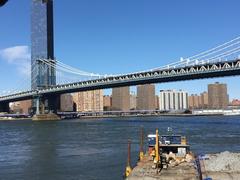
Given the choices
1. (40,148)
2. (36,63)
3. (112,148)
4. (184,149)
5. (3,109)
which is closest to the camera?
(184,149)

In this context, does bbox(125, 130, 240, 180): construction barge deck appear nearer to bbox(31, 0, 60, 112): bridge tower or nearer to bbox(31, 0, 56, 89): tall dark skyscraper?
bbox(31, 0, 60, 112): bridge tower

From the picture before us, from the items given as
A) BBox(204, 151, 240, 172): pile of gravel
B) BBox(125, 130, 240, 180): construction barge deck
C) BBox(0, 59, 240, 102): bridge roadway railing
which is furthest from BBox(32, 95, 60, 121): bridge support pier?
BBox(204, 151, 240, 172): pile of gravel

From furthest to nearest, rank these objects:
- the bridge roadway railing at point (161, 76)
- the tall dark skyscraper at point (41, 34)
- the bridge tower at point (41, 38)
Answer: the tall dark skyscraper at point (41, 34)
the bridge tower at point (41, 38)
the bridge roadway railing at point (161, 76)

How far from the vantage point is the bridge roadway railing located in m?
89.4

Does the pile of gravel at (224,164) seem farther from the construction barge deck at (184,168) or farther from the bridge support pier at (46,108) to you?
the bridge support pier at (46,108)

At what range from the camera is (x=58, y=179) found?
25.4 meters

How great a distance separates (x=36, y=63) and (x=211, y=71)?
99760mm

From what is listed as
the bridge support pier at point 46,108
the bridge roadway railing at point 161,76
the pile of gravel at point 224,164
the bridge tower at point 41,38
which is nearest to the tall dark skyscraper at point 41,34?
the bridge tower at point 41,38

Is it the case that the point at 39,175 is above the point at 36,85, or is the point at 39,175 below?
below

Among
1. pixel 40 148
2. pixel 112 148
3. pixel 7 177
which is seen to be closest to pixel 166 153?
pixel 7 177

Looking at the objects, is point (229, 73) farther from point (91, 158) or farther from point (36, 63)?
point (36, 63)

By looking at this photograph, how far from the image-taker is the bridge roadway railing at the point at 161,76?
293 feet

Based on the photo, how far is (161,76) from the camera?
103375 mm

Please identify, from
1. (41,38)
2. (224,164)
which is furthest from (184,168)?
(41,38)
